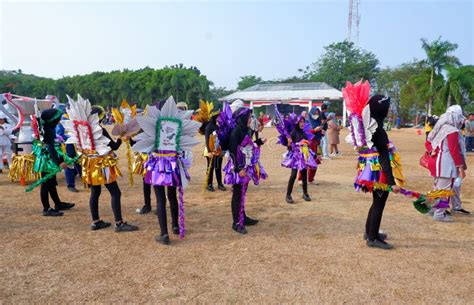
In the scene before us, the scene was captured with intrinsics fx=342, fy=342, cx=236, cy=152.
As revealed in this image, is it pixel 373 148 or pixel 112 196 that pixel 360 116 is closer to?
pixel 373 148

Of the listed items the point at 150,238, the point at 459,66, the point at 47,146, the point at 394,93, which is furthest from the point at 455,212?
the point at 394,93

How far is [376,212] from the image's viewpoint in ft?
14.4

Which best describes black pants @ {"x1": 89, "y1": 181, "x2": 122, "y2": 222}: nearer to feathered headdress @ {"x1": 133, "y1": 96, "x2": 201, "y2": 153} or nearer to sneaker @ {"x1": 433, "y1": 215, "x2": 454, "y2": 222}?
feathered headdress @ {"x1": 133, "y1": 96, "x2": 201, "y2": 153}

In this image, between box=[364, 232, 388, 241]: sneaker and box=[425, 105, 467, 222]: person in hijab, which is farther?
box=[425, 105, 467, 222]: person in hijab

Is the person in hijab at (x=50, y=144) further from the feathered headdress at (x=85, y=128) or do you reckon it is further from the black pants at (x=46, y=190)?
the feathered headdress at (x=85, y=128)

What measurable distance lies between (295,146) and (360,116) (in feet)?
8.53

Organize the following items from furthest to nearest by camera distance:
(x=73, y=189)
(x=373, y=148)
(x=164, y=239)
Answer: (x=73, y=189), (x=164, y=239), (x=373, y=148)

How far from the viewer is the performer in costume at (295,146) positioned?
6.48 metres

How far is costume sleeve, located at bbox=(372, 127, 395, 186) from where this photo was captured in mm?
4023

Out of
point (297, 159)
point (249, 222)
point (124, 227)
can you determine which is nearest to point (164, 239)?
point (124, 227)

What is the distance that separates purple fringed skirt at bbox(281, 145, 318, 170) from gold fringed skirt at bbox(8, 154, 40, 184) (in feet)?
18.9

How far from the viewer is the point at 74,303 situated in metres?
3.15

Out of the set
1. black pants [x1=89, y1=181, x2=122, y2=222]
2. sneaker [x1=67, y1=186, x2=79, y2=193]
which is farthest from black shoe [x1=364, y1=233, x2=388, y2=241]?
sneaker [x1=67, y1=186, x2=79, y2=193]

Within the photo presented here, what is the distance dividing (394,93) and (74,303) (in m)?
51.0
